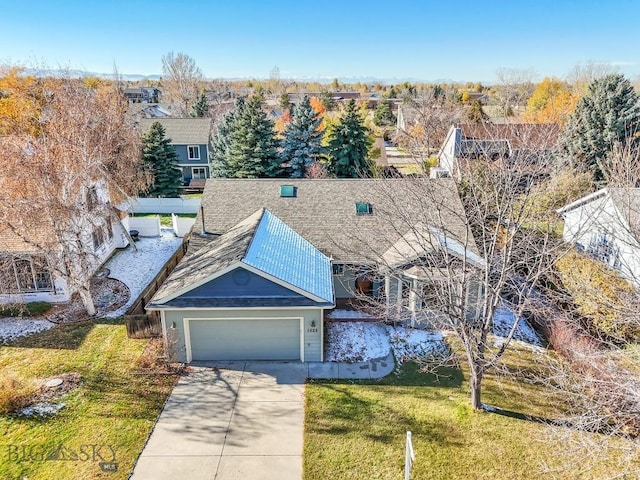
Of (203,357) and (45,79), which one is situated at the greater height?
(45,79)

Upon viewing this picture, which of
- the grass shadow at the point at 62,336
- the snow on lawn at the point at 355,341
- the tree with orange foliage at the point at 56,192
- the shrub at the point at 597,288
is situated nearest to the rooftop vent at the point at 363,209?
the snow on lawn at the point at 355,341

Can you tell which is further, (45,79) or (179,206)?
(45,79)

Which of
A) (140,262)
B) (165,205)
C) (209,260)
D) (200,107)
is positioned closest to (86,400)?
(209,260)

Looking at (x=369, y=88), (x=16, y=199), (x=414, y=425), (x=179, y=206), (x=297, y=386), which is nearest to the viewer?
(x=414, y=425)

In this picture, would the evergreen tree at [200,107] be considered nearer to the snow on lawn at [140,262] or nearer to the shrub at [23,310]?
the snow on lawn at [140,262]

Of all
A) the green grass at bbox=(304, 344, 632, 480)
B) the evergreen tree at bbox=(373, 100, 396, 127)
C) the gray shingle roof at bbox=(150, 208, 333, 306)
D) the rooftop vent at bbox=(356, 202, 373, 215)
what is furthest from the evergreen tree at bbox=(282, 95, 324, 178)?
the evergreen tree at bbox=(373, 100, 396, 127)

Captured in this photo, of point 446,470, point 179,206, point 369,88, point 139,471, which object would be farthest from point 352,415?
point 369,88

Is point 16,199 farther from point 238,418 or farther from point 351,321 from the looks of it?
point 351,321

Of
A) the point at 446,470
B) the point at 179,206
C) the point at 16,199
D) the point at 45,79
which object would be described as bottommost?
the point at 446,470
